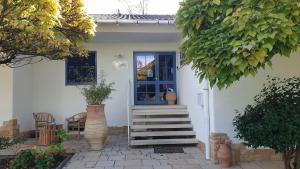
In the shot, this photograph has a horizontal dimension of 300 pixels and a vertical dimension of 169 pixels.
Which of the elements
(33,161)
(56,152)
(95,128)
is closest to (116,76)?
(95,128)

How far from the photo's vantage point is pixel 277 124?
5.31 m

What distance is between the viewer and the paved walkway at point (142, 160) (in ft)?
22.8

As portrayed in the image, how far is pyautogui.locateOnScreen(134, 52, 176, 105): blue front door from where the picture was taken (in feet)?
39.3

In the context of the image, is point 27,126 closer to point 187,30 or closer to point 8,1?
point 8,1

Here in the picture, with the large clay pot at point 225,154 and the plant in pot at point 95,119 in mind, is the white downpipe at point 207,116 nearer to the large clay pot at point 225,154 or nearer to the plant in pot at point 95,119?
the large clay pot at point 225,154

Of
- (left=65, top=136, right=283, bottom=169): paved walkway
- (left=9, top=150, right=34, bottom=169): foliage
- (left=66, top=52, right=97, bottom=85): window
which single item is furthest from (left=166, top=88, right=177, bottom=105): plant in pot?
(left=9, top=150, right=34, bottom=169): foliage

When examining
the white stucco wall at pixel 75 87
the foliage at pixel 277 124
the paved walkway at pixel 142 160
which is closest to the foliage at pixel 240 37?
the foliage at pixel 277 124

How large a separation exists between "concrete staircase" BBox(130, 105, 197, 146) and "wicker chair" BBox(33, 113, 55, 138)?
3.03 m

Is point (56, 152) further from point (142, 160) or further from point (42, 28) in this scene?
point (42, 28)

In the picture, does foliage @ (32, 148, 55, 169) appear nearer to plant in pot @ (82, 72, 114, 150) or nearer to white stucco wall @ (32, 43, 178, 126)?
plant in pot @ (82, 72, 114, 150)

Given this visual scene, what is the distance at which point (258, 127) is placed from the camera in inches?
213

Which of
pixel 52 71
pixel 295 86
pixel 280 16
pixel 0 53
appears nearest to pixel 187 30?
pixel 280 16

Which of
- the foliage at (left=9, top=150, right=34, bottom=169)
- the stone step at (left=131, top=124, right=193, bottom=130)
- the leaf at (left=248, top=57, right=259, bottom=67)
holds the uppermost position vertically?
the leaf at (left=248, top=57, right=259, bottom=67)

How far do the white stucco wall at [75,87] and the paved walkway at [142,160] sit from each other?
9.69ft
